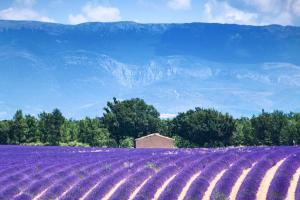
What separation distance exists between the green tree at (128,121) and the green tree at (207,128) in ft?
44.6

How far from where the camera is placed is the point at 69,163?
27.9 m

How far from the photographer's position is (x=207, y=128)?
76.7 metres

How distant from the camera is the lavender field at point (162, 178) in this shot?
735 inches

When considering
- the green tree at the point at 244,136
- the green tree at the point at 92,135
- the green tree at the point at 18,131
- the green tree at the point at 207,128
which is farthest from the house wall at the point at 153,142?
the green tree at the point at 18,131

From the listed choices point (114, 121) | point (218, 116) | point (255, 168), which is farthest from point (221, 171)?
point (114, 121)

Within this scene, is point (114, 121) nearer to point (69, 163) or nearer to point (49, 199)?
point (69, 163)

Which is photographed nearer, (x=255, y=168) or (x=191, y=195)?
(x=191, y=195)

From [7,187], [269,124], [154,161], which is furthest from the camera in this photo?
[269,124]

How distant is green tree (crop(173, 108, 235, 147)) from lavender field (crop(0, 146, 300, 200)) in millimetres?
47726

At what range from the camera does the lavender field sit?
61.3 feet

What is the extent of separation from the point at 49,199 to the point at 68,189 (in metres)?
1.68

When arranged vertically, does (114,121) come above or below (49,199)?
above

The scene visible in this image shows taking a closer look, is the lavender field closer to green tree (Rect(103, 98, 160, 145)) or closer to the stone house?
the stone house

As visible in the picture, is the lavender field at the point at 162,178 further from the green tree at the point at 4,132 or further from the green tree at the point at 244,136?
the green tree at the point at 4,132
